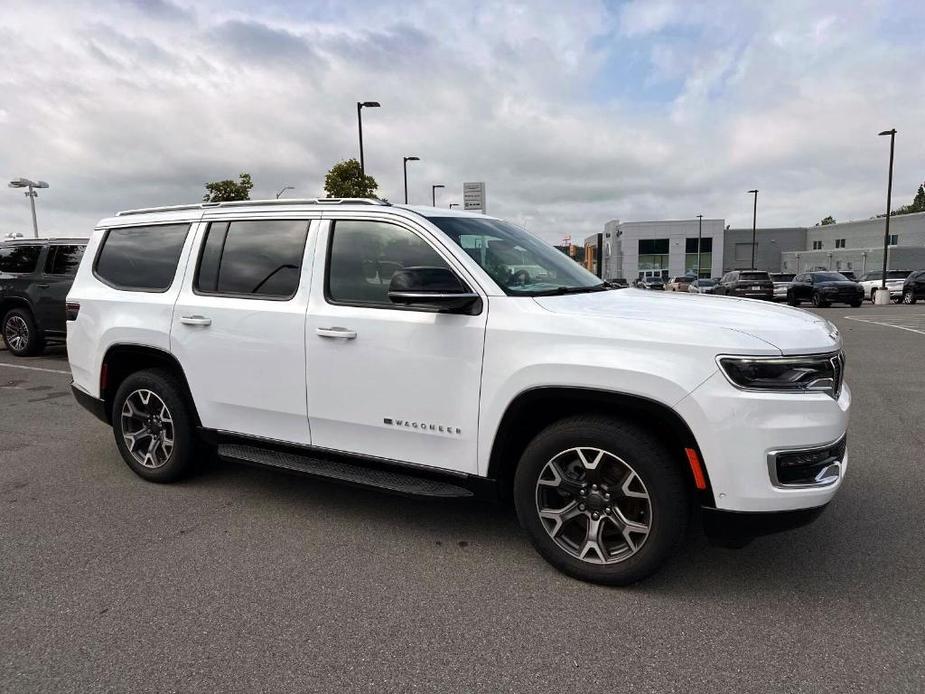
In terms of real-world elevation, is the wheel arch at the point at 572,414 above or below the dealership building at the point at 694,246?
below

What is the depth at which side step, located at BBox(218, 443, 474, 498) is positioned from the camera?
3350mm

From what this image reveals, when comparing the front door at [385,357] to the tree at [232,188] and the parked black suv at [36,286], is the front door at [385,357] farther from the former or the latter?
the tree at [232,188]

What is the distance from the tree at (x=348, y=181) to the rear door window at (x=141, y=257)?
2104 cm

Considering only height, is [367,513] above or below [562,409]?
below

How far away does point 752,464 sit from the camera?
271cm

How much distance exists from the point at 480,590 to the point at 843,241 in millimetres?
86035

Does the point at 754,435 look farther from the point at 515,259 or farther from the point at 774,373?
the point at 515,259

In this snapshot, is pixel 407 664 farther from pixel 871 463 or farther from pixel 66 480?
pixel 871 463

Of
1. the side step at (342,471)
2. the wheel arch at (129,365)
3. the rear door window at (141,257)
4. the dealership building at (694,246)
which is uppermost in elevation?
the dealership building at (694,246)

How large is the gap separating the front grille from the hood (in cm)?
44

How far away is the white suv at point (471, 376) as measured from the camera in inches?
109

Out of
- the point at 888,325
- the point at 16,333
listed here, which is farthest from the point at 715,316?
the point at 888,325

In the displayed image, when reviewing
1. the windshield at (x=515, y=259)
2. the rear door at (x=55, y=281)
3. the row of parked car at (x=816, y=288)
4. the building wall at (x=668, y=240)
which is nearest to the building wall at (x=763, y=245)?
the building wall at (x=668, y=240)

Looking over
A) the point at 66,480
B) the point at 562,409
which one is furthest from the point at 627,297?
the point at 66,480
